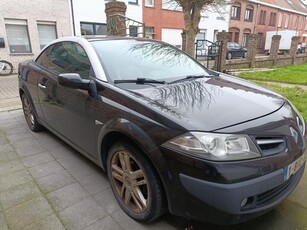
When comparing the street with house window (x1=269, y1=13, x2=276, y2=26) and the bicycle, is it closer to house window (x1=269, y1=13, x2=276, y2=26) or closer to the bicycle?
the bicycle

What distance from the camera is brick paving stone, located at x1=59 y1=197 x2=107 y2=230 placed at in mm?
2076

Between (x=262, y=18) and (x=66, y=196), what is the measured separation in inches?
1317

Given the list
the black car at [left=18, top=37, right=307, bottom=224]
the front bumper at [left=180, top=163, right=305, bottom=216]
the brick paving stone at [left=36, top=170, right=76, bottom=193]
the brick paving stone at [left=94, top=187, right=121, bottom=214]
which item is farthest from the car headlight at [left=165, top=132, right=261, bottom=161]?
the brick paving stone at [left=36, top=170, right=76, bottom=193]

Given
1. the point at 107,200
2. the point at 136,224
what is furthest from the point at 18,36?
the point at 136,224

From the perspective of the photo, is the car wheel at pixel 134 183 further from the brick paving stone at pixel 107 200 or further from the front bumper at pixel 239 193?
the front bumper at pixel 239 193

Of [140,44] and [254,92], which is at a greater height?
[140,44]

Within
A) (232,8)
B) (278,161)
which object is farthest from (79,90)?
(232,8)

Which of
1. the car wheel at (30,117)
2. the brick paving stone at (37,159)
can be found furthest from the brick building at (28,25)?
the brick paving stone at (37,159)

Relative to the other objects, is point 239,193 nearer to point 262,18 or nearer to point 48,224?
point 48,224

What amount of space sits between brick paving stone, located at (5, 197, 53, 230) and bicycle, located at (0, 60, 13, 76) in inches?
444

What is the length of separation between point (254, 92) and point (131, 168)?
134cm

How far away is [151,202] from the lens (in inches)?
74.3

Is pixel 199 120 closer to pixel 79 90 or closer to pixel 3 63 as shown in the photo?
pixel 79 90

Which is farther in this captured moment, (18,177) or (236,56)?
(236,56)
